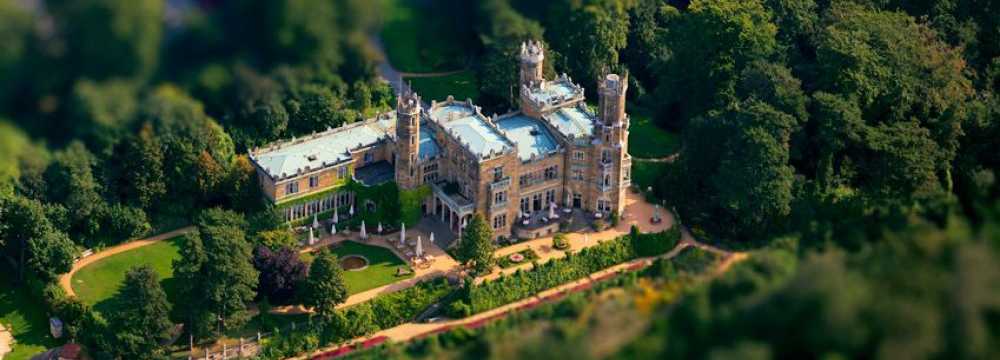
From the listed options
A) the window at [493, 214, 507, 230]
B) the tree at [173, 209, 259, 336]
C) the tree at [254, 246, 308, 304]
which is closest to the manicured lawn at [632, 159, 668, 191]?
the window at [493, 214, 507, 230]

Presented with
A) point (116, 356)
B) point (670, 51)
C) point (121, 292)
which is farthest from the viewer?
point (670, 51)

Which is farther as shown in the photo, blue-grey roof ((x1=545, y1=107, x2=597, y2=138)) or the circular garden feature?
blue-grey roof ((x1=545, y1=107, x2=597, y2=138))

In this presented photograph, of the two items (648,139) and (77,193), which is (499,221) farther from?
(77,193)

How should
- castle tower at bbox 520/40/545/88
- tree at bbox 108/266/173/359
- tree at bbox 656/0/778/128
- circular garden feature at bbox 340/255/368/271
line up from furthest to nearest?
tree at bbox 656/0/778/128
castle tower at bbox 520/40/545/88
circular garden feature at bbox 340/255/368/271
tree at bbox 108/266/173/359

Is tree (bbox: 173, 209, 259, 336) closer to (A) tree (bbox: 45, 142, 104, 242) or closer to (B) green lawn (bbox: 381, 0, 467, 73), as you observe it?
(A) tree (bbox: 45, 142, 104, 242)

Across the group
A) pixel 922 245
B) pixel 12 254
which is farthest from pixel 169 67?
pixel 922 245

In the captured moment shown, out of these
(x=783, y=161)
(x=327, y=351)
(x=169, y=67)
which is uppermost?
(x=169, y=67)

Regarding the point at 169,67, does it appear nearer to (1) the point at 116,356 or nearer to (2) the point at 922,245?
(1) the point at 116,356
